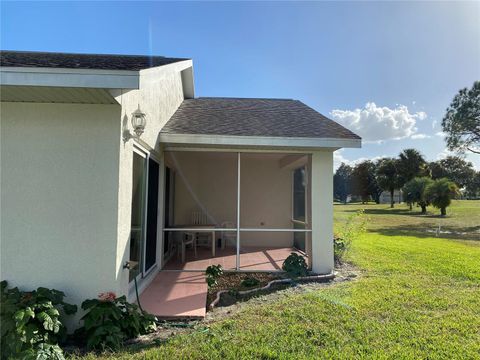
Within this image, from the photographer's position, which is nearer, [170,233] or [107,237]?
[107,237]

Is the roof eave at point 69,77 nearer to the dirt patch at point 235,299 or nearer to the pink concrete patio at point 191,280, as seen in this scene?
the dirt patch at point 235,299

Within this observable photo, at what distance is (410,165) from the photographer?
39.1 m

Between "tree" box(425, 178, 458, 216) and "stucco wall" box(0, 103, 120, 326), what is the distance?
28599 mm

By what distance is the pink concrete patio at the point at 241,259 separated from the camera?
798 centimetres

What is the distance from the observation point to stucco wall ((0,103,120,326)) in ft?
13.4

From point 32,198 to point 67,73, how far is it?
73.4 inches

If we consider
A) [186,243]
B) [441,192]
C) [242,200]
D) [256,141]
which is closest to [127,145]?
[256,141]

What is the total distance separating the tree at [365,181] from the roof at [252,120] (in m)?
42.6

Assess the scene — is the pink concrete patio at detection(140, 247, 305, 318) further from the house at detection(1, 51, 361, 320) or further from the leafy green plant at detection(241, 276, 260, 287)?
the leafy green plant at detection(241, 276, 260, 287)

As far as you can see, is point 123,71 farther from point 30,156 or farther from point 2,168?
point 2,168

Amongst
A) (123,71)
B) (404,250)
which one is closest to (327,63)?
(404,250)

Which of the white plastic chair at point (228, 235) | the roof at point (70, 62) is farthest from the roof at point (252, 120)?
the white plastic chair at point (228, 235)

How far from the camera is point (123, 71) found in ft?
11.2

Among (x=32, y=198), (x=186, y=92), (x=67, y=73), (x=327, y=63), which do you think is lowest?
(x=32, y=198)
